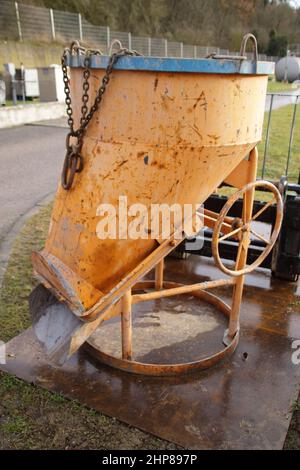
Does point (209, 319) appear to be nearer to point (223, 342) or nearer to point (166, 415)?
point (223, 342)

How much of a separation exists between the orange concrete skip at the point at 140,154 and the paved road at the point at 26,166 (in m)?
2.77

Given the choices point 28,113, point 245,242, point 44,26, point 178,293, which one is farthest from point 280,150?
point 44,26

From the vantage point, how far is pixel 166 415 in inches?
91.0

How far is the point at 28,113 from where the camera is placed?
44.0 ft

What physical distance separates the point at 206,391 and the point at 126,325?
0.61m

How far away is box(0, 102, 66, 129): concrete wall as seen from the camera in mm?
12527

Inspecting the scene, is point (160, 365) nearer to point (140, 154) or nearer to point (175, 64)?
point (140, 154)

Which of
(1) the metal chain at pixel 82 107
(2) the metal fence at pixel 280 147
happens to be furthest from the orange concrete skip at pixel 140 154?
(2) the metal fence at pixel 280 147

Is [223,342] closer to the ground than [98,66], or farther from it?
closer to the ground

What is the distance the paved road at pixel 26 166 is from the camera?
5831 millimetres

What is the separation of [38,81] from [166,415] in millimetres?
15985

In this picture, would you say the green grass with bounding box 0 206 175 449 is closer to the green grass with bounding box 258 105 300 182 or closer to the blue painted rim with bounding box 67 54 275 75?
the blue painted rim with bounding box 67 54 275 75

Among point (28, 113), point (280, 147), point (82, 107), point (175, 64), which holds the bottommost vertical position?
point (280, 147)
